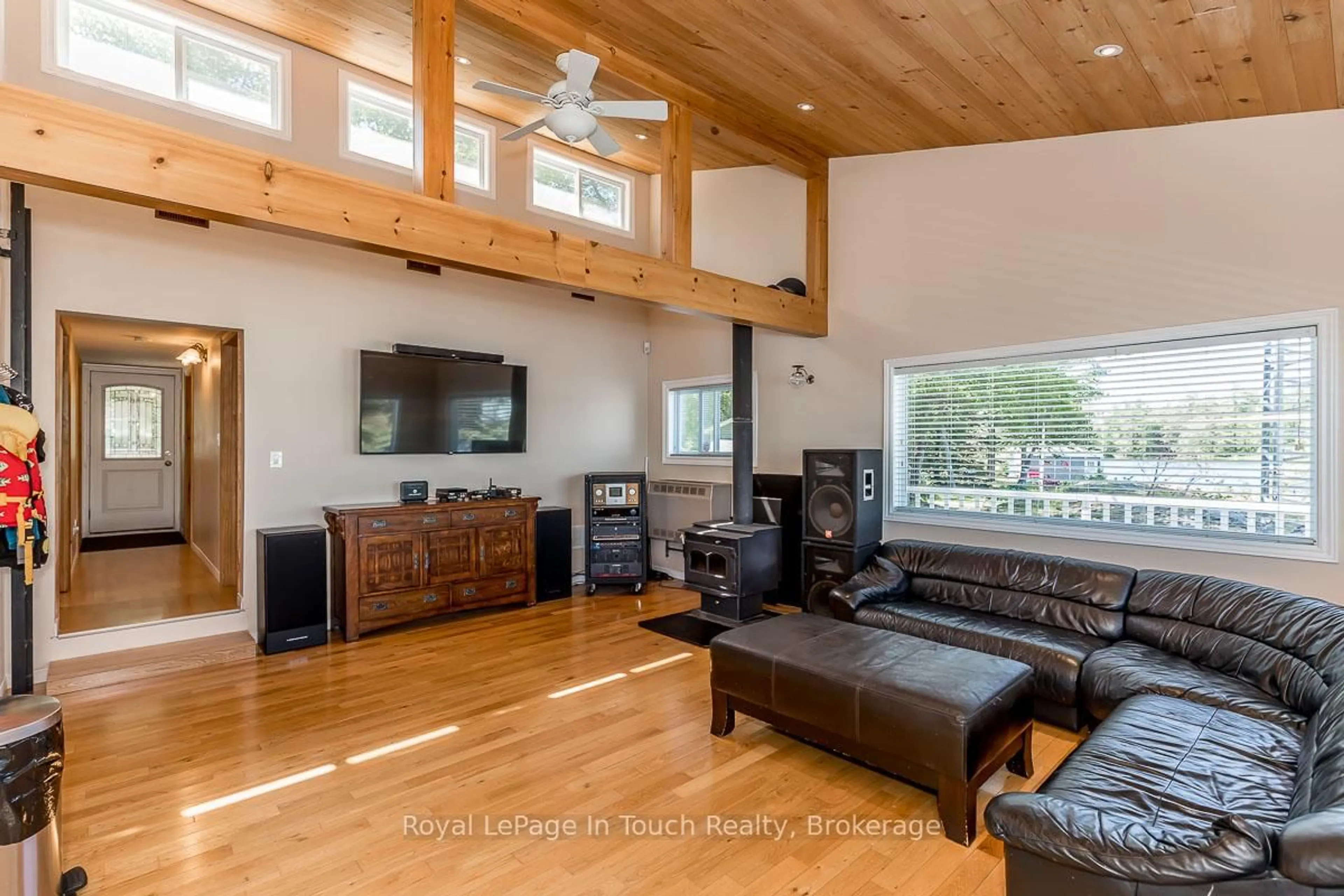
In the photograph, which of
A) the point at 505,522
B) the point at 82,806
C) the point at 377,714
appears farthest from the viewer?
the point at 505,522

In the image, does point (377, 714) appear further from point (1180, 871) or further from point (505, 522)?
point (1180, 871)

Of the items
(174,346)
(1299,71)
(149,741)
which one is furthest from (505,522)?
(1299,71)

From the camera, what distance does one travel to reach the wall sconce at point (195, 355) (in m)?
6.67

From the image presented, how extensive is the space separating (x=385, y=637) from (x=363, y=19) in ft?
13.9

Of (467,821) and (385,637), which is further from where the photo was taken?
(385,637)

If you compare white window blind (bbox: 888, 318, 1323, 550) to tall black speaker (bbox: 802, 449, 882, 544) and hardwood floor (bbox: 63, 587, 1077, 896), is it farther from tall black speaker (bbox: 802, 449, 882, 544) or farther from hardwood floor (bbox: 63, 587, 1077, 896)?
hardwood floor (bbox: 63, 587, 1077, 896)

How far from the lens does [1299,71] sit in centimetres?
298

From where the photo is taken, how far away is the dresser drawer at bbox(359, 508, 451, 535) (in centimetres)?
475

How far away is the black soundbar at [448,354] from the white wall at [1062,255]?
2.47 meters

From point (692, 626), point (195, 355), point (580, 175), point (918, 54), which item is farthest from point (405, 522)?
point (918, 54)

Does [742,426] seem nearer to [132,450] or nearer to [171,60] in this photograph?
[171,60]

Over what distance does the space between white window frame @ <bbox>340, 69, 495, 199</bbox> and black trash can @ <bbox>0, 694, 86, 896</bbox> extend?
3.99 m

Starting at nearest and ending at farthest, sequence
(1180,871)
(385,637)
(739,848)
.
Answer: (1180,871) < (739,848) < (385,637)

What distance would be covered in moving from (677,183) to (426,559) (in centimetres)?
333
